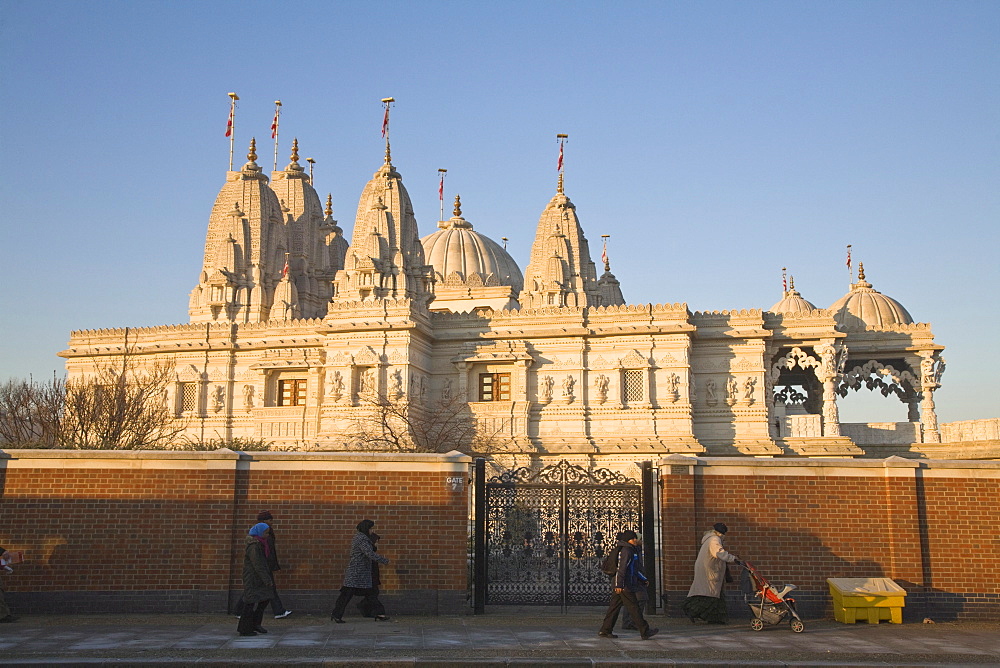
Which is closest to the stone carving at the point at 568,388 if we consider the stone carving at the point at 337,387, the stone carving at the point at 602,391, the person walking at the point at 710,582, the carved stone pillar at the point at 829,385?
the stone carving at the point at 602,391

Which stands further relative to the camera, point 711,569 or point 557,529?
point 557,529

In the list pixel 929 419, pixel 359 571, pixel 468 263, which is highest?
pixel 468 263

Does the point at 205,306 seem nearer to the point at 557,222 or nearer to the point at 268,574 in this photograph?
the point at 557,222

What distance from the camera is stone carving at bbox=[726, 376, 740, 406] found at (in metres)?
40.5

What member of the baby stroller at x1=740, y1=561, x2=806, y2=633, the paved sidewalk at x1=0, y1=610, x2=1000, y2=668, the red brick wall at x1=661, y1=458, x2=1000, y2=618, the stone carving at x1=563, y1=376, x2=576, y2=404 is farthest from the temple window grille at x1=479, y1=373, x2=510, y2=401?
the baby stroller at x1=740, y1=561, x2=806, y2=633

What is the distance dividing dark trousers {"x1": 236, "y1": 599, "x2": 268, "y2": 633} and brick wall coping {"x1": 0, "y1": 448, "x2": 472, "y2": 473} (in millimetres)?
2891

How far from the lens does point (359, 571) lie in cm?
1495

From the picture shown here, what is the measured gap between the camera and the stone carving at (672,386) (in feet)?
129

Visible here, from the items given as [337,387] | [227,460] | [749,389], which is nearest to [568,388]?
[749,389]

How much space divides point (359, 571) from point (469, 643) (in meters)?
2.47

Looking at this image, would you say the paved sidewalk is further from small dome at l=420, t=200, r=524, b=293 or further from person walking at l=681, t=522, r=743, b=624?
small dome at l=420, t=200, r=524, b=293

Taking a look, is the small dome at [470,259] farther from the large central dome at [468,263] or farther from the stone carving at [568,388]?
the stone carving at [568,388]

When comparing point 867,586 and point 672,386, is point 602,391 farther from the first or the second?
point 867,586

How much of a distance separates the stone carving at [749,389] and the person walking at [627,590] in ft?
89.3
